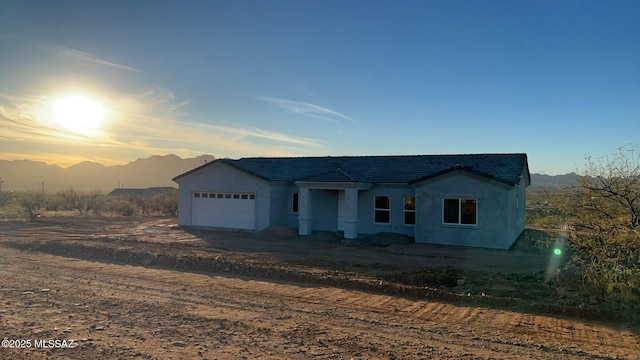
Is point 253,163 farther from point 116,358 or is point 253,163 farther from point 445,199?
point 116,358

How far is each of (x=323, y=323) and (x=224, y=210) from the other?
769 inches

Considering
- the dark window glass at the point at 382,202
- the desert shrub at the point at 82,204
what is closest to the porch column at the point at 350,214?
the dark window glass at the point at 382,202

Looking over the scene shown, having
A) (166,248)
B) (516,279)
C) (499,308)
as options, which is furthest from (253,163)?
(499,308)

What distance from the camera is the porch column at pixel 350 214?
2302cm

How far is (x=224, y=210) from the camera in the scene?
27.1 m

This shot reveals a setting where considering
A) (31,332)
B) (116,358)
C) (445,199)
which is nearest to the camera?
(116,358)

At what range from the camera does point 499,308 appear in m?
9.70

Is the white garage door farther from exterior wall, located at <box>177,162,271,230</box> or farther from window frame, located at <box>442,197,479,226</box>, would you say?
window frame, located at <box>442,197,479,226</box>

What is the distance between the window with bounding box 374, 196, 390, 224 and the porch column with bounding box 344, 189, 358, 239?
1124mm

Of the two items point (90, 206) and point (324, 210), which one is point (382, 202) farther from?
point (90, 206)

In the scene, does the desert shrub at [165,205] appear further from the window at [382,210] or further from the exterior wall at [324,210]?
the window at [382,210]

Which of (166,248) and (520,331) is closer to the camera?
(520,331)

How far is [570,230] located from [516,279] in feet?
5.97

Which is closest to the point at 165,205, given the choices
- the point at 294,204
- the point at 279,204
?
the point at 279,204
